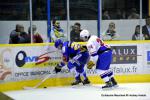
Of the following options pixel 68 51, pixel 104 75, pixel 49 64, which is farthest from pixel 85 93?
pixel 49 64

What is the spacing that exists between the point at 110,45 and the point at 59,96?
10.5 feet

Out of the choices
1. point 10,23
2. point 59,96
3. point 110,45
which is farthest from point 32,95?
point 10,23

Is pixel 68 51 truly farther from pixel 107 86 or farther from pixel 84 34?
pixel 107 86

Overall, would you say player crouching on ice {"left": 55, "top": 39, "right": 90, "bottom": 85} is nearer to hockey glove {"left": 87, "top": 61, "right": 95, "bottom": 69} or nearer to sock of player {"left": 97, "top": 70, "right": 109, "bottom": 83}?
hockey glove {"left": 87, "top": 61, "right": 95, "bottom": 69}

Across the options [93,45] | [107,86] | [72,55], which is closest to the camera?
[93,45]

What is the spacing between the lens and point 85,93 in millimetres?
14453

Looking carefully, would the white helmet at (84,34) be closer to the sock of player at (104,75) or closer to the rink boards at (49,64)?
the sock of player at (104,75)

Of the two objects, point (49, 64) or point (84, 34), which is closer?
point (84, 34)

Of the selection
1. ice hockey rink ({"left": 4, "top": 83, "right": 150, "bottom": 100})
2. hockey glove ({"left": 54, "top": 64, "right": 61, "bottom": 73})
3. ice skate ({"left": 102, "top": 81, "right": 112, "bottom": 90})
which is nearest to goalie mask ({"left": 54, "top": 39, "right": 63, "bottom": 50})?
hockey glove ({"left": 54, "top": 64, "right": 61, "bottom": 73})

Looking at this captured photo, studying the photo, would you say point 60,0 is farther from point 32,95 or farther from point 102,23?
point 32,95

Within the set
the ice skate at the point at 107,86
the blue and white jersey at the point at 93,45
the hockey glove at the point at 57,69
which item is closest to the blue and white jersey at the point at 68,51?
the hockey glove at the point at 57,69

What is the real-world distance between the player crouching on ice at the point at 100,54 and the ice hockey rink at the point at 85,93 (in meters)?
0.33

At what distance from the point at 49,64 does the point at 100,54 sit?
5.22 ft

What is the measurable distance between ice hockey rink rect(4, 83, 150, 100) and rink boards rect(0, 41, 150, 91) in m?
0.45
